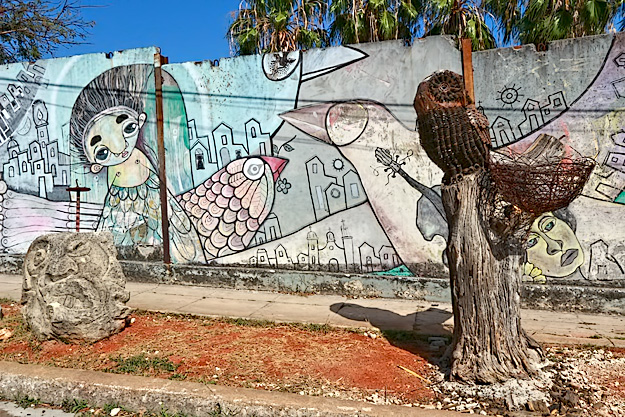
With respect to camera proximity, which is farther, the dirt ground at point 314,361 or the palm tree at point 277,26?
the palm tree at point 277,26

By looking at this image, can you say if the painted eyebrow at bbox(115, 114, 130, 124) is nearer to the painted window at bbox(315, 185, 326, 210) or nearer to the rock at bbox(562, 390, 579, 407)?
the painted window at bbox(315, 185, 326, 210)

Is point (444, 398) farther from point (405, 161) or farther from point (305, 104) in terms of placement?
point (305, 104)

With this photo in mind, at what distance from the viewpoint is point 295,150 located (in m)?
7.16

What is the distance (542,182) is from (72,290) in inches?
172

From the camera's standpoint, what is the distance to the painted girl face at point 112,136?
7.98 meters

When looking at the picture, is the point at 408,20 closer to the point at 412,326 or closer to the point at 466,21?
the point at 466,21

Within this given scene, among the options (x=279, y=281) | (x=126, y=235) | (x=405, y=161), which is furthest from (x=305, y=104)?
(x=126, y=235)

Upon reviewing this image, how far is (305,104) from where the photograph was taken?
7105 mm

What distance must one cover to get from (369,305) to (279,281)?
157 cm

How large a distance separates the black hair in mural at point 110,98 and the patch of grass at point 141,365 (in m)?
4.37

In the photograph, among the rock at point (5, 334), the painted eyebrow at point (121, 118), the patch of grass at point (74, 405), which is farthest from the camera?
the painted eyebrow at point (121, 118)

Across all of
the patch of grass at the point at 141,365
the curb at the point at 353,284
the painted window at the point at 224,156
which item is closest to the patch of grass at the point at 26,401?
the patch of grass at the point at 141,365

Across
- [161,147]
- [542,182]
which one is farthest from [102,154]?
[542,182]

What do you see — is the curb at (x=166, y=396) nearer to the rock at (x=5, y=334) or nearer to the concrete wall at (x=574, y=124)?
the rock at (x=5, y=334)
